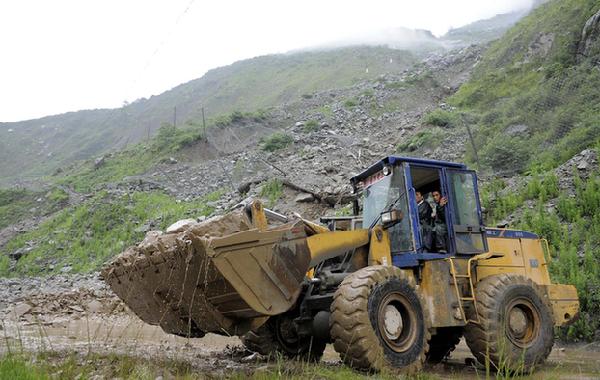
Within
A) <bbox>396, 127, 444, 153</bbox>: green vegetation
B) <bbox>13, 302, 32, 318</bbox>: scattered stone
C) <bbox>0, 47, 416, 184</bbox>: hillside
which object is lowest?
<bbox>13, 302, 32, 318</bbox>: scattered stone

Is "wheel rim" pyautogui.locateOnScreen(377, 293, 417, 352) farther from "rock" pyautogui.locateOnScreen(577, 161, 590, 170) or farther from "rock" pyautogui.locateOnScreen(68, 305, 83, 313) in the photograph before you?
"rock" pyautogui.locateOnScreen(68, 305, 83, 313)

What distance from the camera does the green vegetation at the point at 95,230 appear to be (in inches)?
886

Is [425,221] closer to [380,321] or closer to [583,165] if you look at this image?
[380,321]

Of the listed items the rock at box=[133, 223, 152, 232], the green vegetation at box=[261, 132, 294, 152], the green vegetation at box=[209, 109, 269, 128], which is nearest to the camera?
the rock at box=[133, 223, 152, 232]

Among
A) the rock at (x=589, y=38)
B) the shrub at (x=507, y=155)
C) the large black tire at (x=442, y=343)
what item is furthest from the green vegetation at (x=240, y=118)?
the large black tire at (x=442, y=343)

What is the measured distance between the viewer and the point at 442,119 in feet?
84.2

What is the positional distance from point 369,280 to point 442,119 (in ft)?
69.1

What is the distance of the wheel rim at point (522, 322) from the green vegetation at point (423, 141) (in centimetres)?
1529

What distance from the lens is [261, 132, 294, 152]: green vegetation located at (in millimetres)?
28719

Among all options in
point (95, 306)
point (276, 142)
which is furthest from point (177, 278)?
point (276, 142)

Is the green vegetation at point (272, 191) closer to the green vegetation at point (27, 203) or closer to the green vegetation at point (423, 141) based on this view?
the green vegetation at point (423, 141)

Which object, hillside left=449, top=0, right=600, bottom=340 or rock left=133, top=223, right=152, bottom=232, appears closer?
hillside left=449, top=0, right=600, bottom=340

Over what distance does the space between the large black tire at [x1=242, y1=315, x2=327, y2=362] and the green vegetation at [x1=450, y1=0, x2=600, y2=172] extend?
10.5m

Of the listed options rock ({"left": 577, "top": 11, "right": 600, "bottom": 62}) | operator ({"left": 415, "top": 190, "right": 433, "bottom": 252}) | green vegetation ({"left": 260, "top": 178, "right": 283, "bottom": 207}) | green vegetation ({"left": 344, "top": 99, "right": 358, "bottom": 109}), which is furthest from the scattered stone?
green vegetation ({"left": 344, "top": 99, "right": 358, "bottom": 109})
